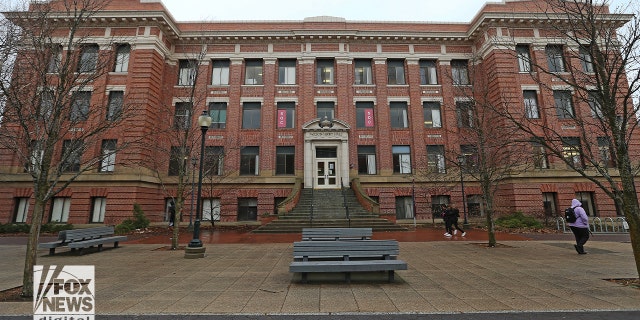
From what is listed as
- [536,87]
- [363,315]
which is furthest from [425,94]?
[363,315]

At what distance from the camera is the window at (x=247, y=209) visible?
882 inches

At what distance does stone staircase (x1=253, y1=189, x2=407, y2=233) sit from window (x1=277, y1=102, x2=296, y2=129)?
619 cm

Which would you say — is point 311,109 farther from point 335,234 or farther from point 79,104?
point 79,104

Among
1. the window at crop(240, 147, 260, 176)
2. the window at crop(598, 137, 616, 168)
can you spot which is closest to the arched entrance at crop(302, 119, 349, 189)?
the window at crop(240, 147, 260, 176)

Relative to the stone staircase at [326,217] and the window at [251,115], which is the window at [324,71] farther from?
the stone staircase at [326,217]

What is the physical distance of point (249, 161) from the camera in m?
23.5

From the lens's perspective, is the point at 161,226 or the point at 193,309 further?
the point at 161,226

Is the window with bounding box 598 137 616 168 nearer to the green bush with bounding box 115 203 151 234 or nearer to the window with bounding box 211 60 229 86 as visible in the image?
the green bush with bounding box 115 203 151 234

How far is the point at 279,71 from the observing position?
995 inches

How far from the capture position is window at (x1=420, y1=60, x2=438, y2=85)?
82.9 ft

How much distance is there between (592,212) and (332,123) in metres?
19.0

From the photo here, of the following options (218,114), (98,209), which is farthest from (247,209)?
(98,209)

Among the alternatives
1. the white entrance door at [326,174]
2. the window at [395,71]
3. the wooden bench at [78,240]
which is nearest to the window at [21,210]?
the wooden bench at [78,240]

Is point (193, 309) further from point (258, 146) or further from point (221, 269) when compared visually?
point (258, 146)
